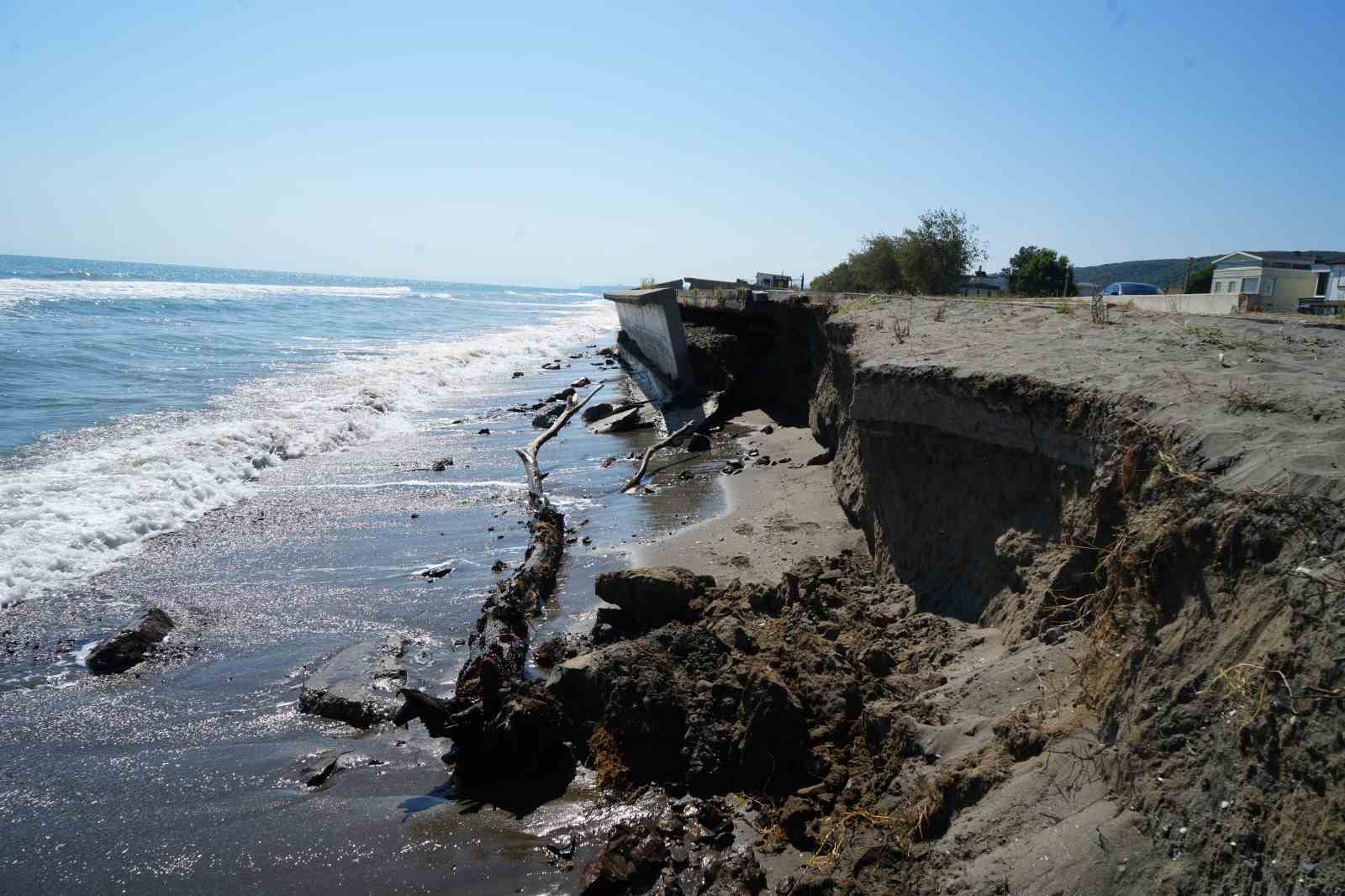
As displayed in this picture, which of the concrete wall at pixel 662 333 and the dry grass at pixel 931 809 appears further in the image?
the concrete wall at pixel 662 333

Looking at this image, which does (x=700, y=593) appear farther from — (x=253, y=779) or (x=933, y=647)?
(x=253, y=779)

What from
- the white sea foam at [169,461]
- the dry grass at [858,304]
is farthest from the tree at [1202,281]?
the white sea foam at [169,461]

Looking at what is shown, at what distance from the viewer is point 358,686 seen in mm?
6957

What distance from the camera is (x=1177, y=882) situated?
306cm

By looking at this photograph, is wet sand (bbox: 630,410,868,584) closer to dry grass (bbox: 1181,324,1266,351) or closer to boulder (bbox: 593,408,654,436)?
dry grass (bbox: 1181,324,1266,351)

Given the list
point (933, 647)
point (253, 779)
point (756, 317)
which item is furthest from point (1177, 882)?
point (756, 317)

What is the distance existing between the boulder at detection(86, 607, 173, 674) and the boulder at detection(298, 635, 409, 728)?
1757mm

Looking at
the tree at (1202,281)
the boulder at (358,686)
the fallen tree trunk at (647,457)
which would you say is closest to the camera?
the boulder at (358,686)

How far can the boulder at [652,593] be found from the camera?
765 cm

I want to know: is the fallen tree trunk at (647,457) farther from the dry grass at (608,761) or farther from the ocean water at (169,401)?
the dry grass at (608,761)

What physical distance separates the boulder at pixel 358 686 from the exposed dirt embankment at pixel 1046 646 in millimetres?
1625

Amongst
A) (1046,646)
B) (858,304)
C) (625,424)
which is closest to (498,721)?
(1046,646)

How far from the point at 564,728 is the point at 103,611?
5722 mm

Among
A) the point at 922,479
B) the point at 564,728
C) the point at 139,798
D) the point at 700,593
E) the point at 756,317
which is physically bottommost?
the point at 139,798
